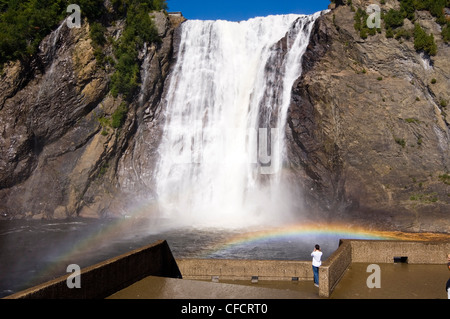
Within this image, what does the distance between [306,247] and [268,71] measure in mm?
18632

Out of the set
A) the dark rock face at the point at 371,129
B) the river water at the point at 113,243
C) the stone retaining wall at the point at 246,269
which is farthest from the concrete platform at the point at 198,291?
the dark rock face at the point at 371,129

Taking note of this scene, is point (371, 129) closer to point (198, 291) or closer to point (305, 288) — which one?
point (305, 288)

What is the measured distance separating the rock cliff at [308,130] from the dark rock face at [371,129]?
0.08m

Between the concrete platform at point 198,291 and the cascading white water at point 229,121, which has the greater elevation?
the cascading white water at point 229,121

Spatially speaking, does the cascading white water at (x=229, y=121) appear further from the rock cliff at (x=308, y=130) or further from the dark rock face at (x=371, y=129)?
the dark rock face at (x=371, y=129)

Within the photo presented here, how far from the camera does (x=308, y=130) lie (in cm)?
3194

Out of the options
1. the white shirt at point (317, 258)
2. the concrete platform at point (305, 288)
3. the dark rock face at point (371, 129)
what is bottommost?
the concrete platform at point (305, 288)

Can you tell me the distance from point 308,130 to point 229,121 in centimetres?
902

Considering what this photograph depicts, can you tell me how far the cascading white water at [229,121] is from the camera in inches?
1361

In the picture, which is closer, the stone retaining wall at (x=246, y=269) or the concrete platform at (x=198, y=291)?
the concrete platform at (x=198, y=291)

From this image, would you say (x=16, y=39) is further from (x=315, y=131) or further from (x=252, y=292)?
(x=252, y=292)
